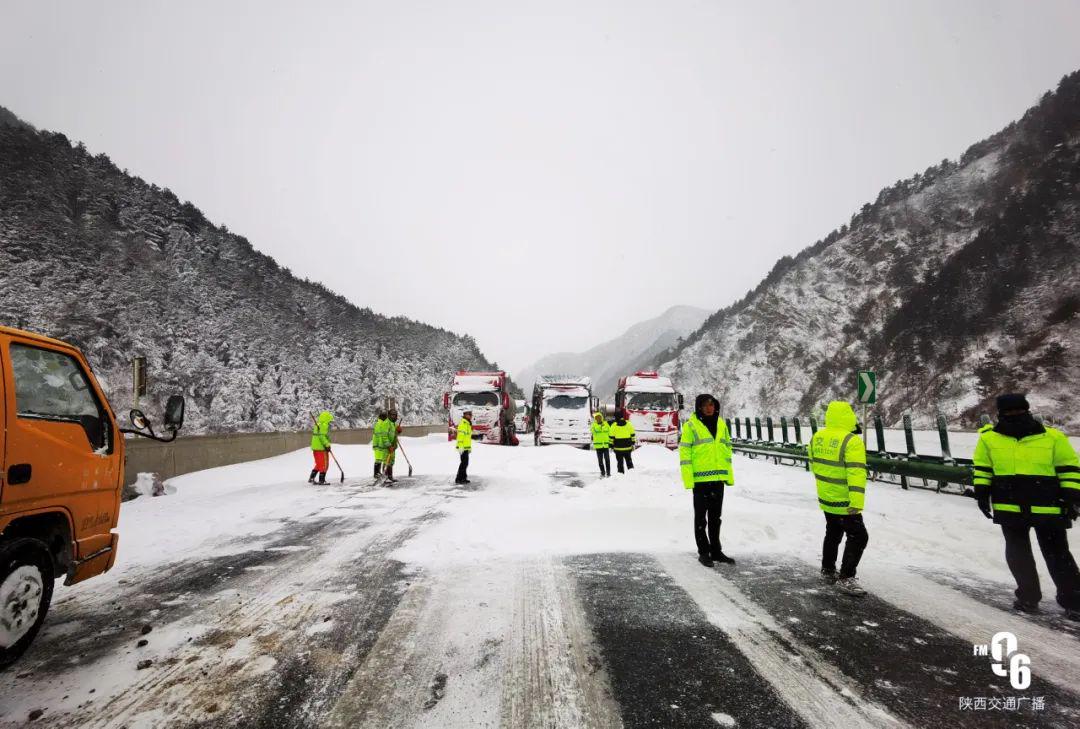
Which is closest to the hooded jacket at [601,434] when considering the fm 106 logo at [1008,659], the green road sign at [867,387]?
the green road sign at [867,387]

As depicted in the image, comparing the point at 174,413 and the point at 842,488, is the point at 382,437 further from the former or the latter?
the point at 842,488

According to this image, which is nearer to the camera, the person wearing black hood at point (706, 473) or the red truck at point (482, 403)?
the person wearing black hood at point (706, 473)

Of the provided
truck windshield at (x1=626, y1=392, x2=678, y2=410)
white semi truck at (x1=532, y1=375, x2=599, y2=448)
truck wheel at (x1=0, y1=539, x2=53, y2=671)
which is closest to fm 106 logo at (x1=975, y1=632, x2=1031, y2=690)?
truck wheel at (x1=0, y1=539, x2=53, y2=671)

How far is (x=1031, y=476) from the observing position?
4.37m

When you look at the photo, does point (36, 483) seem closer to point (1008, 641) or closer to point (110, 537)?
point (110, 537)

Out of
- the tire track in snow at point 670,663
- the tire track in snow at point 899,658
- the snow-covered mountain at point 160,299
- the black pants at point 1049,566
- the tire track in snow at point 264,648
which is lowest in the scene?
the tire track in snow at point 899,658

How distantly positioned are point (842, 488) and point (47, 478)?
6336mm

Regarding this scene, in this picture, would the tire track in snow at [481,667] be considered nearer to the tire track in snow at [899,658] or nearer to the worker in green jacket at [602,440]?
the tire track in snow at [899,658]

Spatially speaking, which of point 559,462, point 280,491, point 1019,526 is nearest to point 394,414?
point 280,491

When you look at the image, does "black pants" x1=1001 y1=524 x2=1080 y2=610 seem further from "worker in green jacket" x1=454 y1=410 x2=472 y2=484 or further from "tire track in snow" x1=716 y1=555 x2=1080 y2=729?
"worker in green jacket" x1=454 y1=410 x2=472 y2=484

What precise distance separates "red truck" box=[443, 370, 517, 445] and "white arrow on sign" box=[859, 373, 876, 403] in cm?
1344

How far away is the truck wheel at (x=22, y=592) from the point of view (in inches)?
123

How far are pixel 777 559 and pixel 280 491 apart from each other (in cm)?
1039

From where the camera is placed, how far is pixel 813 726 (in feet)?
8.55
